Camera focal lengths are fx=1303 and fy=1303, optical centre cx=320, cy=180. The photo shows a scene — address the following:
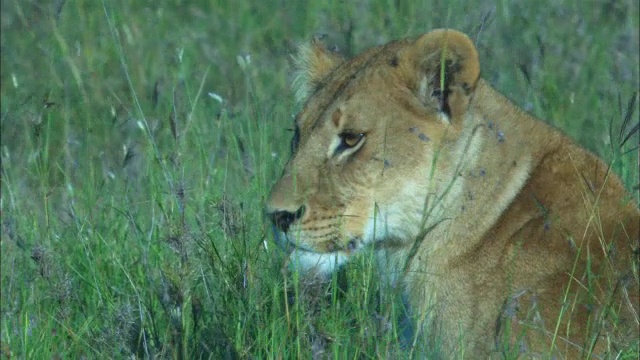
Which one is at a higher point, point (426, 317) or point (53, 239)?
point (426, 317)

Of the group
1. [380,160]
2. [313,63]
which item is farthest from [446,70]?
[313,63]

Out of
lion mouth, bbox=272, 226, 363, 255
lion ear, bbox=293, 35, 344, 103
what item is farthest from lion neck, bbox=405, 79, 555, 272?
lion ear, bbox=293, 35, 344, 103

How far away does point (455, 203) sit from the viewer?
396 cm

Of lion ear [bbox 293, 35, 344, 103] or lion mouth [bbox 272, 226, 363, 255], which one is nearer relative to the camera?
lion mouth [bbox 272, 226, 363, 255]

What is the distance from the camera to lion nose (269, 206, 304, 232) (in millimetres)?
3883

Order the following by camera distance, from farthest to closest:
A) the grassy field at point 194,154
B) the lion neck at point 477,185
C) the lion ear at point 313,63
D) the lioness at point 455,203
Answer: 1. the lion ear at point 313,63
2. the lion neck at point 477,185
3. the lioness at point 455,203
4. the grassy field at point 194,154

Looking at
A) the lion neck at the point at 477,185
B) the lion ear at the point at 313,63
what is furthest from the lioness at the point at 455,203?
the lion ear at the point at 313,63

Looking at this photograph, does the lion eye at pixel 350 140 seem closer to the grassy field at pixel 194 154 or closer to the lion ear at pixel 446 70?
the lion ear at pixel 446 70

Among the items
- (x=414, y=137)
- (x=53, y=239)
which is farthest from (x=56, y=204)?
(x=414, y=137)

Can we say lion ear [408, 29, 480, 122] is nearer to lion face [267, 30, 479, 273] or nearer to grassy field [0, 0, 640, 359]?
lion face [267, 30, 479, 273]

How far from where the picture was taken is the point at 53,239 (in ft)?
15.8

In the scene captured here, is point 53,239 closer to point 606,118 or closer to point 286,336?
point 286,336

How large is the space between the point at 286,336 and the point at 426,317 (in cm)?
46

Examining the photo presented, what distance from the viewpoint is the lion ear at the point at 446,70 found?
12.6 feet
